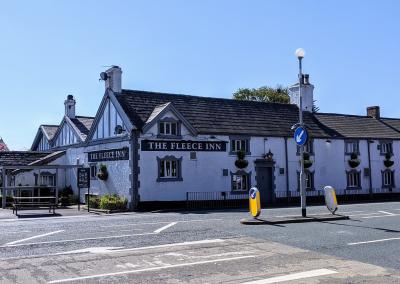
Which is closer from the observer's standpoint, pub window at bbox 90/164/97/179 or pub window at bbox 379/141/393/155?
pub window at bbox 90/164/97/179

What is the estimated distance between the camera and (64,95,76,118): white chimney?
42.7m

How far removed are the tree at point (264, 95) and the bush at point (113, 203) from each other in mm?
39129

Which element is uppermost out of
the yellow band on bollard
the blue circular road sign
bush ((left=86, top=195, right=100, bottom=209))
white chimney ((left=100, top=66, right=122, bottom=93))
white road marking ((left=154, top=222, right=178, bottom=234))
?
white chimney ((left=100, top=66, right=122, bottom=93))

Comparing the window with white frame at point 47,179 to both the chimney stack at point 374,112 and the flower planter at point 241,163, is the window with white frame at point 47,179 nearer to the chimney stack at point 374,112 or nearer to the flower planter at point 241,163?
the flower planter at point 241,163

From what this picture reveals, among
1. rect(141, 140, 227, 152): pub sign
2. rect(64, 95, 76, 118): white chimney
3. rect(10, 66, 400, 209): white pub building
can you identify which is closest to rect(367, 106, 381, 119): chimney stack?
rect(10, 66, 400, 209): white pub building

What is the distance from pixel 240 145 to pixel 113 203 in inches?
384

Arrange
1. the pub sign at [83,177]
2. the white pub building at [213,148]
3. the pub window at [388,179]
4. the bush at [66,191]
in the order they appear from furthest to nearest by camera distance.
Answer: the pub window at [388,179], the bush at [66,191], the white pub building at [213,148], the pub sign at [83,177]

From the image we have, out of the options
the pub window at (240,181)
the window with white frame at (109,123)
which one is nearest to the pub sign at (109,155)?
the window with white frame at (109,123)

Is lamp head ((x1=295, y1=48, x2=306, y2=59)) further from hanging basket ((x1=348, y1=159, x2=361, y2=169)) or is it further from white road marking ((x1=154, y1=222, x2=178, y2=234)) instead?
hanging basket ((x1=348, y1=159, x2=361, y2=169))

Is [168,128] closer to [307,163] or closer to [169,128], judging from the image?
[169,128]

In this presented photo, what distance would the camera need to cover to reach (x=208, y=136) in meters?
31.0

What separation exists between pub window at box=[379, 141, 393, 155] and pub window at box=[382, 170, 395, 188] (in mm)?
1566

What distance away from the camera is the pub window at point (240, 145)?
3209 centimetres

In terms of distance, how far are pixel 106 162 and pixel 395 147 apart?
24004 mm
